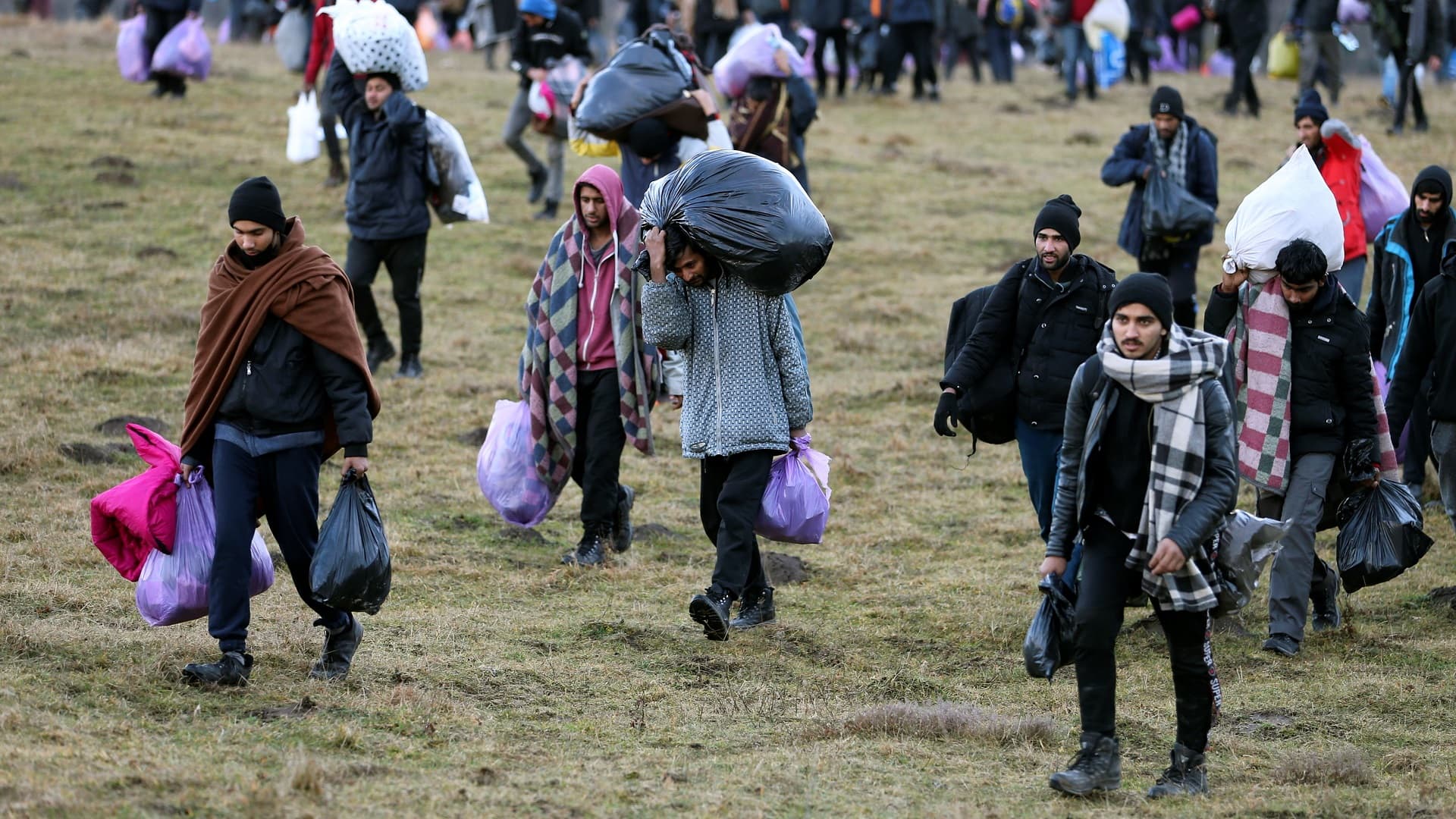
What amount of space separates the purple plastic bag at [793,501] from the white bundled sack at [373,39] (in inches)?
187

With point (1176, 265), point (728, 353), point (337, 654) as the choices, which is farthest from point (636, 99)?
point (337, 654)

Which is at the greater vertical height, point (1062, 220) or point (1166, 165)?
point (1062, 220)

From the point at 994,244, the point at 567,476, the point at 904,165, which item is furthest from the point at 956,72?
the point at 567,476

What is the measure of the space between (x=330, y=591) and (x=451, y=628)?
4.54 feet

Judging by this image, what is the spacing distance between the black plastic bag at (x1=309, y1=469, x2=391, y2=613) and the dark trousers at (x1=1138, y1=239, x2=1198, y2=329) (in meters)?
5.93

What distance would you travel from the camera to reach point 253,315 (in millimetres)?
5945

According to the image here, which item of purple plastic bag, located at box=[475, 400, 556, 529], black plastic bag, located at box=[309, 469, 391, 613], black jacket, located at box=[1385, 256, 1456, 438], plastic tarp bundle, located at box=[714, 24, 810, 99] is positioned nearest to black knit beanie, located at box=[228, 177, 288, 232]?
black plastic bag, located at box=[309, 469, 391, 613]

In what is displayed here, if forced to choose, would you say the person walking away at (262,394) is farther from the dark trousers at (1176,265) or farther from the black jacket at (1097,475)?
the dark trousers at (1176,265)

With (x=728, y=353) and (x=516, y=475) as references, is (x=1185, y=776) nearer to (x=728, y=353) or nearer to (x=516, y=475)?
(x=728, y=353)

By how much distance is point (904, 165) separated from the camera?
64.4 feet

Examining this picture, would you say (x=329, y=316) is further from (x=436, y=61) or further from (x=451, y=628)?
(x=436, y=61)

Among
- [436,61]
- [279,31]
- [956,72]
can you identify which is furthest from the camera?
[956,72]

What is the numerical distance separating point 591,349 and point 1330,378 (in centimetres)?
309

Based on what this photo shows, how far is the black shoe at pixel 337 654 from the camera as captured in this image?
6336mm
